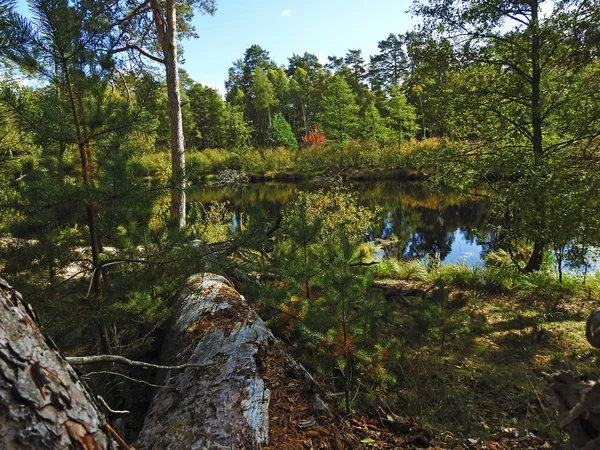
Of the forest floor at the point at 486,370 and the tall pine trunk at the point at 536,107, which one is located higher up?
the tall pine trunk at the point at 536,107

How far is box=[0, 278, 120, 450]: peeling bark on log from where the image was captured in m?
0.67

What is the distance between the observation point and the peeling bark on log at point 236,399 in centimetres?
160

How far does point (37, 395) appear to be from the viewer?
0.71 meters

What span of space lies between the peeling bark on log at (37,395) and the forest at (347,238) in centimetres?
5

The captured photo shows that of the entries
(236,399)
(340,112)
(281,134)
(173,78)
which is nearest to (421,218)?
(173,78)

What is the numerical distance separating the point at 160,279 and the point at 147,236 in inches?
20.7

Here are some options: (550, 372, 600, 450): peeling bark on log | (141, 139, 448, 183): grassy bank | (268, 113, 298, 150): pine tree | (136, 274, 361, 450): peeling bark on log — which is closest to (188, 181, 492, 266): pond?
(141, 139, 448, 183): grassy bank

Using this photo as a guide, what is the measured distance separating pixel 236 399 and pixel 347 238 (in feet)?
7.98

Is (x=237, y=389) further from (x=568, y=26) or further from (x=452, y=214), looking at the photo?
(x=452, y=214)

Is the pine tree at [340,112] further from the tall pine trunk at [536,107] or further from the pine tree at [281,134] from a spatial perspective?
the tall pine trunk at [536,107]

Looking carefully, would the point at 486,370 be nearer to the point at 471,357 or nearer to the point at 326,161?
the point at 471,357

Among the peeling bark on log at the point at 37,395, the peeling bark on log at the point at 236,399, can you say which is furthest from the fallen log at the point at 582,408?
the peeling bark on log at the point at 37,395

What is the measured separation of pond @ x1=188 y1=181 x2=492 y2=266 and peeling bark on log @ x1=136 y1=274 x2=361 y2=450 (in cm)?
507

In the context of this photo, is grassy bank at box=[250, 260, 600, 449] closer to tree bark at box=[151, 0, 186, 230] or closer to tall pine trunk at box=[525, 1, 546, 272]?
tall pine trunk at box=[525, 1, 546, 272]
